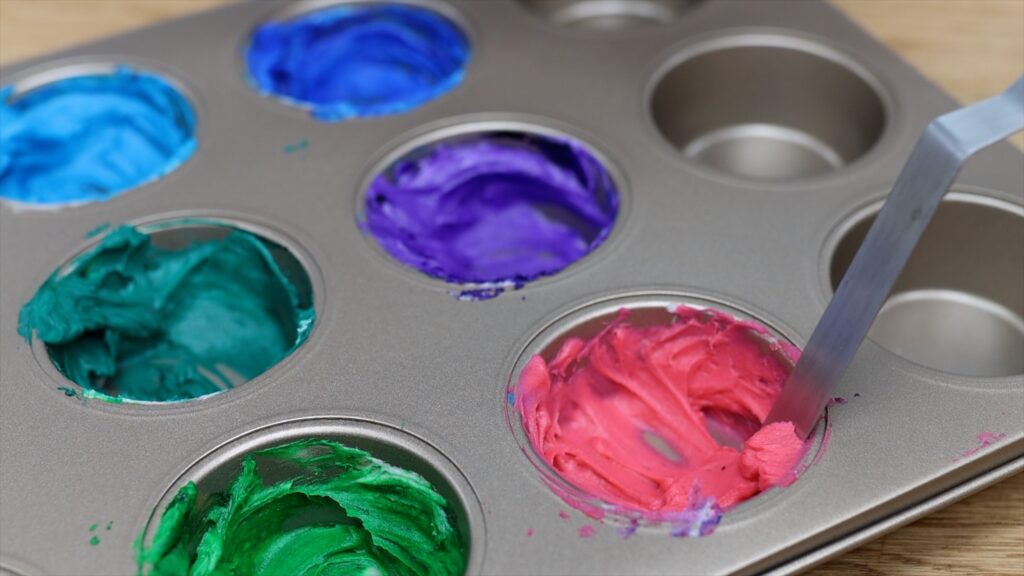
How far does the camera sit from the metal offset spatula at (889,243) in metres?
0.77

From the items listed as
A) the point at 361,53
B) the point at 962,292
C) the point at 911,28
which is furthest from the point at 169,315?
the point at 911,28

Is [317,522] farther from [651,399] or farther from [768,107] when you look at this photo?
[768,107]

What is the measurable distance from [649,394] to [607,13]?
35.2 inches

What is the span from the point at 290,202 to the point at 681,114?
0.62 m

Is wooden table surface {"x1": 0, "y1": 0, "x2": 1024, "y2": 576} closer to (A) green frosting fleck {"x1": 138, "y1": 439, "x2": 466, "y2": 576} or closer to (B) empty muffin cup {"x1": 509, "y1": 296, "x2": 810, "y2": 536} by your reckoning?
(B) empty muffin cup {"x1": 509, "y1": 296, "x2": 810, "y2": 536}

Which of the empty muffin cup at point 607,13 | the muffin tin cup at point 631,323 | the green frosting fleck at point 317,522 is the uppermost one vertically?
the empty muffin cup at point 607,13

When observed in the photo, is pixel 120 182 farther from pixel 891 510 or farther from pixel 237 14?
pixel 891 510

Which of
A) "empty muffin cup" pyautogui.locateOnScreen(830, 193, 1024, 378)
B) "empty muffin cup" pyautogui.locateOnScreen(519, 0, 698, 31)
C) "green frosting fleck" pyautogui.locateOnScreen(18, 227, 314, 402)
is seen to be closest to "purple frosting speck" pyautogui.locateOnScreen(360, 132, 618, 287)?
"green frosting fleck" pyautogui.locateOnScreen(18, 227, 314, 402)

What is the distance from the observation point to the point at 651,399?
1167 millimetres

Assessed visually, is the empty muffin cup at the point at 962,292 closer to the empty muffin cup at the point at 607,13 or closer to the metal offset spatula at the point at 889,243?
the metal offset spatula at the point at 889,243

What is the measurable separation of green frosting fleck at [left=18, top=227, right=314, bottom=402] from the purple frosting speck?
0.60 feet

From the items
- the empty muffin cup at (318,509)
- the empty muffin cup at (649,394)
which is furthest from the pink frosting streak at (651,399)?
the empty muffin cup at (318,509)

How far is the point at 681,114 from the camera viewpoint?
158cm

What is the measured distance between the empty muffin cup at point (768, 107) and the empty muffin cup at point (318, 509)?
2.28 ft
